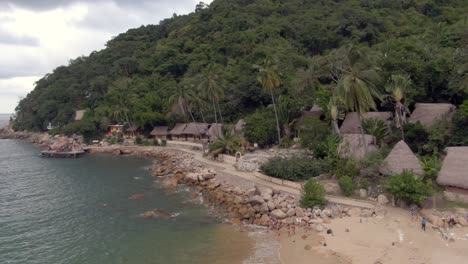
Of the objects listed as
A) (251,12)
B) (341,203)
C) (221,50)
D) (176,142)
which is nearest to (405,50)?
(341,203)

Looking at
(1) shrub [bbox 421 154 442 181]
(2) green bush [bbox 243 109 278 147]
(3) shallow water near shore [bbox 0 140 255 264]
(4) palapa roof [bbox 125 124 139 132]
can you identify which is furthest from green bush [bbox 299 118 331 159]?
(4) palapa roof [bbox 125 124 139 132]

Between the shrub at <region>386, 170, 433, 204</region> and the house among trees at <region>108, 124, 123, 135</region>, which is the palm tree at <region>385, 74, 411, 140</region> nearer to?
the shrub at <region>386, 170, 433, 204</region>

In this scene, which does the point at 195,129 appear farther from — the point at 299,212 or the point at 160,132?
the point at 299,212

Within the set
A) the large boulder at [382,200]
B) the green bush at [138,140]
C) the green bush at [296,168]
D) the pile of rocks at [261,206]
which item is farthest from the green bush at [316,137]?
the green bush at [138,140]

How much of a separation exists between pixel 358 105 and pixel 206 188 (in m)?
19.2

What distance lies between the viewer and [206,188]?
41781 millimetres

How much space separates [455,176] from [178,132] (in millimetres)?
50253

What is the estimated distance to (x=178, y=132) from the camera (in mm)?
69312

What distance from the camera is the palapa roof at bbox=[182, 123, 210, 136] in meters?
65.9

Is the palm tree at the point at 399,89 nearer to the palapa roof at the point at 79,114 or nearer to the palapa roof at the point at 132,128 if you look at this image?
the palapa roof at the point at 132,128

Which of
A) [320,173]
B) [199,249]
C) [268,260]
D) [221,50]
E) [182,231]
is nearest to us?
[268,260]

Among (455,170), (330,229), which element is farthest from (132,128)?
(455,170)

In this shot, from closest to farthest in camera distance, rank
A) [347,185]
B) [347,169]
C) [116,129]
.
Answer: [347,185]
[347,169]
[116,129]

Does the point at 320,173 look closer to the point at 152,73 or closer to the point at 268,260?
the point at 268,260
